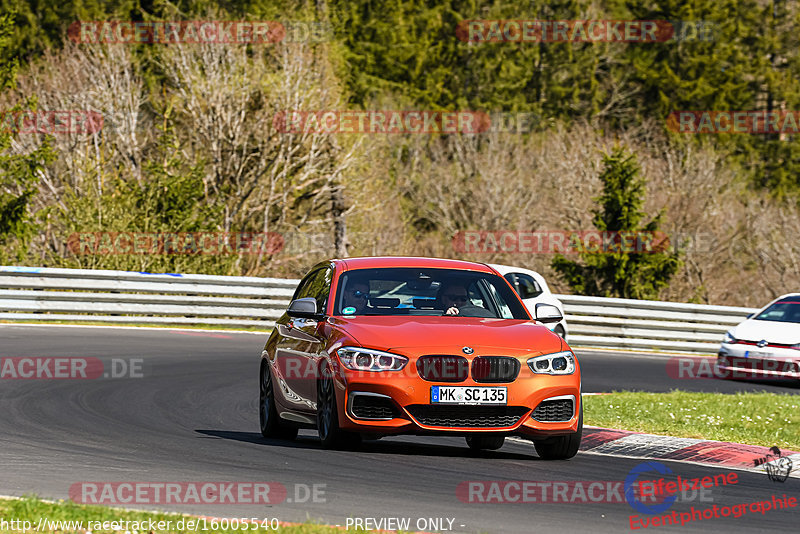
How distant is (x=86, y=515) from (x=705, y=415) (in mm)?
9086

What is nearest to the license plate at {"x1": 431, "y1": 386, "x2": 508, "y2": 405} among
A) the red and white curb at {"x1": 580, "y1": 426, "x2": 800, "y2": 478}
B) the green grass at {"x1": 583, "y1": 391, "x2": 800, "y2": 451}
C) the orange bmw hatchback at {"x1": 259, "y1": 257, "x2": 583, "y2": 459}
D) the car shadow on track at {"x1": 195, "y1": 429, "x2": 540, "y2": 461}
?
the orange bmw hatchback at {"x1": 259, "y1": 257, "x2": 583, "y2": 459}

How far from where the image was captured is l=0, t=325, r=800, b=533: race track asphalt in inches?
303

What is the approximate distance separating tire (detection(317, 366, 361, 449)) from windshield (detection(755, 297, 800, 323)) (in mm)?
13629

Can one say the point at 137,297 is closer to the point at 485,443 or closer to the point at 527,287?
Result: the point at 527,287

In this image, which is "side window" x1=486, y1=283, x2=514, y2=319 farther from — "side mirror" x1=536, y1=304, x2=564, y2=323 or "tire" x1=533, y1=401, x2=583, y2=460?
"tire" x1=533, y1=401, x2=583, y2=460

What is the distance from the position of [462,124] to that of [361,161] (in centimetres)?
1977

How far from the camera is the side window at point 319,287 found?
11.3 metres

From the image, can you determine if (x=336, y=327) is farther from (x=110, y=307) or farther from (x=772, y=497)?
(x=110, y=307)

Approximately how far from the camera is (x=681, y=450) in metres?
11.4

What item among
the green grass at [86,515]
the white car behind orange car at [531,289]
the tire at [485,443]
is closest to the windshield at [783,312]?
the white car behind orange car at [531,289]

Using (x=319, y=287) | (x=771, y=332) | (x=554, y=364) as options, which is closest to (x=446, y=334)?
(x=554, y=364)

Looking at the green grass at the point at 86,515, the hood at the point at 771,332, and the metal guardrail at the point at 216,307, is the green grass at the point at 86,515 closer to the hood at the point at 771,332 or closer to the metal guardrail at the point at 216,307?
the hood at the point at 771,332

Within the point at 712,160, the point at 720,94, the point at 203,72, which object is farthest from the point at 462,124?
the point at 203,72

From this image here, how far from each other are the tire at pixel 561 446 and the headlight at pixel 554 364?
0.37m
